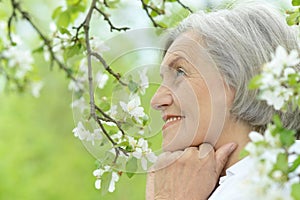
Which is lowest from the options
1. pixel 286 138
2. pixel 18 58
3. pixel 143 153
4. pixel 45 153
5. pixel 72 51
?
pixel 45 153

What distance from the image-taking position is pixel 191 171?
1.36 meters

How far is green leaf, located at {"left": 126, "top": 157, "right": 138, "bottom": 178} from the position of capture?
1.32 metres

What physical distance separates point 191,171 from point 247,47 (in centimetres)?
26

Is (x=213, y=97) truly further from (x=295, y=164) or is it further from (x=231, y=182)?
(x=295, y=164)

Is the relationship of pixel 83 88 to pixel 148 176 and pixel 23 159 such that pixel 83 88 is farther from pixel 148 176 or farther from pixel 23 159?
pixel 23 159

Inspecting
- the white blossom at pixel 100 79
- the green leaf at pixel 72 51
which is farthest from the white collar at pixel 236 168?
the green leaf at pixel 72 51

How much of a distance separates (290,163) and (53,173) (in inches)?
203

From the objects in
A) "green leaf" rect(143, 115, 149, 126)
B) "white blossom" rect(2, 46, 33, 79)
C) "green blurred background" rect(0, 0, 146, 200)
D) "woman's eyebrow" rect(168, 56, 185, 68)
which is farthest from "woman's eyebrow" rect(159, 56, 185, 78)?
"green blurred background" rect(0, 0, 146, 200)

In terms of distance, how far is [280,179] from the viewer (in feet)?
2.68

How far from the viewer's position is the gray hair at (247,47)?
1.32 meters

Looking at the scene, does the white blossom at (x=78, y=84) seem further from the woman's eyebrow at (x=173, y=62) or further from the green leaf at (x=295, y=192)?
the green leaf at (x=295, y=192)

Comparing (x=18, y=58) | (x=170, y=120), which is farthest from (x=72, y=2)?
(x=18, y=58)

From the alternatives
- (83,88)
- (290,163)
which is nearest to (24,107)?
(83,88)

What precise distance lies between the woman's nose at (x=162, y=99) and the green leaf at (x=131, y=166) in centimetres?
11
